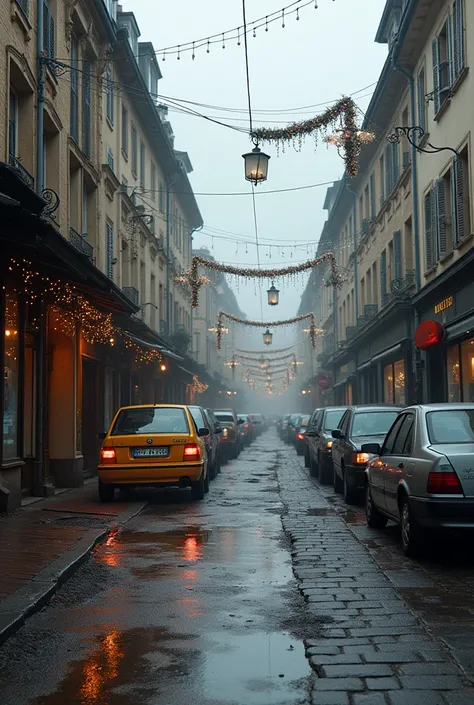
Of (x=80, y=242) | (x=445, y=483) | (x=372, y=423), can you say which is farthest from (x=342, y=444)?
(x=80, y=242)

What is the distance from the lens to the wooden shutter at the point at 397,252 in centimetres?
2662

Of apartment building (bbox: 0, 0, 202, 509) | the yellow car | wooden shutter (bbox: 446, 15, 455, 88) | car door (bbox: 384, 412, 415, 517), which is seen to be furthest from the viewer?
wooden shutter (bbox: 446, 15, 455, 88)

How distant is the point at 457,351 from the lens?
1992 cm

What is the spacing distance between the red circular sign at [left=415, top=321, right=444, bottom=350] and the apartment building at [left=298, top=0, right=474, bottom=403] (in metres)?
0.03

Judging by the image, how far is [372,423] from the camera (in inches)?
594

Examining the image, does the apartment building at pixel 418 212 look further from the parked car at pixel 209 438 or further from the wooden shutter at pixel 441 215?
the parked car at pixel 209 438

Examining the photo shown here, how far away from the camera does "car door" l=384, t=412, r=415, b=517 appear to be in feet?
30.2

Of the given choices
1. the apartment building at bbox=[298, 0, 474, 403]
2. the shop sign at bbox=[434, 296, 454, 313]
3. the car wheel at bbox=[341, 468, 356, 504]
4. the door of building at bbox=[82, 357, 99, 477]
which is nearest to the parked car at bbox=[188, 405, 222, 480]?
the door of building at bbox=[82, 357, 99, 477]

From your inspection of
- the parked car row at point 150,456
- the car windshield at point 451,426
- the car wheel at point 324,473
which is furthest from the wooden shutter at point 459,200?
the car windshield at point 451,426

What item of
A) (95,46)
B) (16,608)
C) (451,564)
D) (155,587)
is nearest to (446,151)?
(95,46)

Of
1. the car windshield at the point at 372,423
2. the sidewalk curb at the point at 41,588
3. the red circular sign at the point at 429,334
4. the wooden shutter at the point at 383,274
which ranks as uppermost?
the wooden shutter at the point at 383,274

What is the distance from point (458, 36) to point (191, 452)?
10.4 m

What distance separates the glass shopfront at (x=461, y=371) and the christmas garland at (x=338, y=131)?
4545 mm

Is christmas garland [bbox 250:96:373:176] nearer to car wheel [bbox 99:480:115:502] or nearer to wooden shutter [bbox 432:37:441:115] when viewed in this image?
wooden shutter [bbox 432:37:441:115]
